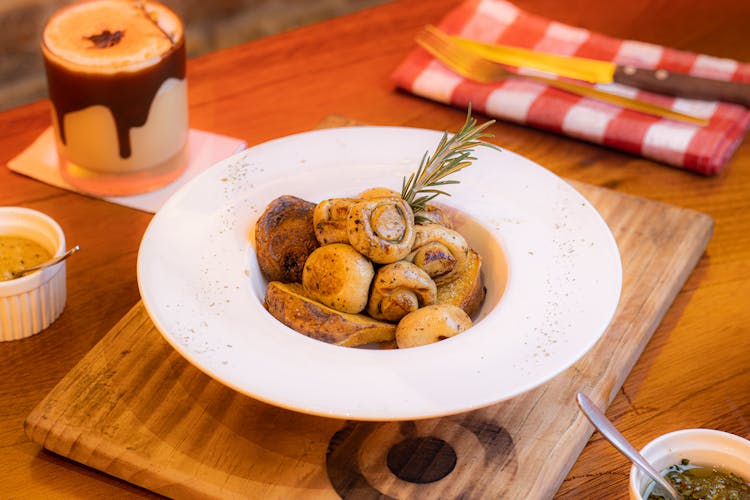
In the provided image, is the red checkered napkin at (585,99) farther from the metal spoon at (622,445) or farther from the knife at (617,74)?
the metal spoon at (622,445)

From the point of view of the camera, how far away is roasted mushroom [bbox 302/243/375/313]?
1041 millimetres

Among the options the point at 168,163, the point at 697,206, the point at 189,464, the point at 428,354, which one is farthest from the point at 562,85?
the point at 189,464

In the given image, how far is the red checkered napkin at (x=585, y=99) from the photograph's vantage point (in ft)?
5.30

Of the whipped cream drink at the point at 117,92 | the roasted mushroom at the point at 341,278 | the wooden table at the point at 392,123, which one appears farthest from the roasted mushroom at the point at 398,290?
the whipped cream drink at the point at 117,92

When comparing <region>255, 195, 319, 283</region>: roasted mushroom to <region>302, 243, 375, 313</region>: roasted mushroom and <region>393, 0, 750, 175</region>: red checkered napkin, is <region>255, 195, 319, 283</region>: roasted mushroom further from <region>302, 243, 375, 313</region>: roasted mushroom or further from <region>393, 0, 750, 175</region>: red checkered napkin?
<region>393, 0, 750, 175</region>: red checkered napkin

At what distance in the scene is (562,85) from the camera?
67.1 inches

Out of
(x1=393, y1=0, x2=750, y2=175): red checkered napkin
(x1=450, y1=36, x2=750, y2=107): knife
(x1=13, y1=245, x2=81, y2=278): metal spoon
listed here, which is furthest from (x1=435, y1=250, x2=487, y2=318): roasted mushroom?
(x1=450, y1=36, x2=750, y2=107): knife

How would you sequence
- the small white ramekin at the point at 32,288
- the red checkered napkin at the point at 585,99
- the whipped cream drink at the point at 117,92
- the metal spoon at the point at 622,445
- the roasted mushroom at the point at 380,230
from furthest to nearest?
the red checkered napkin at the point at 585,99 → the whipped cream drink at the point at 117,92 → the small white ramekin at the point at 32,288 → the roasted mushroom at the point at 380,230 → the metal spoon at the point at 622,445

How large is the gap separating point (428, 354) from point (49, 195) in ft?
2.45

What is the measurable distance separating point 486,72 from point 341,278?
2.68 ft

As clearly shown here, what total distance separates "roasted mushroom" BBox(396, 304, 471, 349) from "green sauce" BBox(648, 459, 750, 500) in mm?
253

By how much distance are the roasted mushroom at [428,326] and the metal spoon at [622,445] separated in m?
0.15

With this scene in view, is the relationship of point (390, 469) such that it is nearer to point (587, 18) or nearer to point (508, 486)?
point (508, 486)

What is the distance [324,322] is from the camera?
1027 mm
